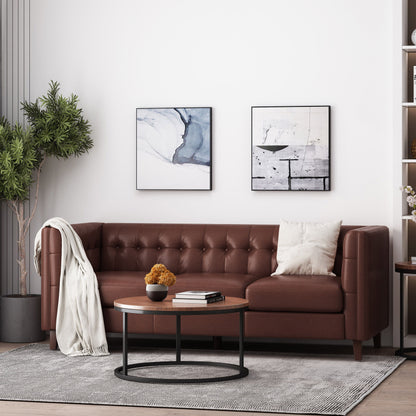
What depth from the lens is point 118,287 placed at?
19.0ft

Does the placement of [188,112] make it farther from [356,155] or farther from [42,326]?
[42,326]

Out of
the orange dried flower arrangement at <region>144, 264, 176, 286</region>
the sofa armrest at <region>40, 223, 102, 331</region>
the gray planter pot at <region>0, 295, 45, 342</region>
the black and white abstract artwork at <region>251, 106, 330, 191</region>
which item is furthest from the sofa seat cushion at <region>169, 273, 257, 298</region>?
the gray planter pot at <region>0, 295, 45, 342</region>

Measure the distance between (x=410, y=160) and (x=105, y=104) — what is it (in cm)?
243

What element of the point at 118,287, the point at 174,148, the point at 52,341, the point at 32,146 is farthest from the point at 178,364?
the point at 32,146

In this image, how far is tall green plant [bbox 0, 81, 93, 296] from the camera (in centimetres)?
630

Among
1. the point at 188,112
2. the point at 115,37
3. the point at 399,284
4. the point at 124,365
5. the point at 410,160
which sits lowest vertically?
the point at 124,365

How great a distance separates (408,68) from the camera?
629cm

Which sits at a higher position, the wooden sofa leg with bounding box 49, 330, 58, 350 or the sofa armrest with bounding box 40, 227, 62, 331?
the sofa armrest with bounding box 40, 227, 62, 331

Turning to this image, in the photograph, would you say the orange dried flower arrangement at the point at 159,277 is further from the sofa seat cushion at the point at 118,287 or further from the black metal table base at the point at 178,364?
the sofa seat cushion at the point at 118,287

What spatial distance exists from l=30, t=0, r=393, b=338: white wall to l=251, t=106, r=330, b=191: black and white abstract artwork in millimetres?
77

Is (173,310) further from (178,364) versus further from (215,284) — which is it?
(215,284)

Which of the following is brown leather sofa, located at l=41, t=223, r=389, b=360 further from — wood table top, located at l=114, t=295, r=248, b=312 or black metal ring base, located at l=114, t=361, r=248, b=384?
wood table top, located at l=114, t=295, r=248, b=312

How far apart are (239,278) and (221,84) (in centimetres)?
162

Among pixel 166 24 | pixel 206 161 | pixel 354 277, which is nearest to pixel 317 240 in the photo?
pixel 354 277
